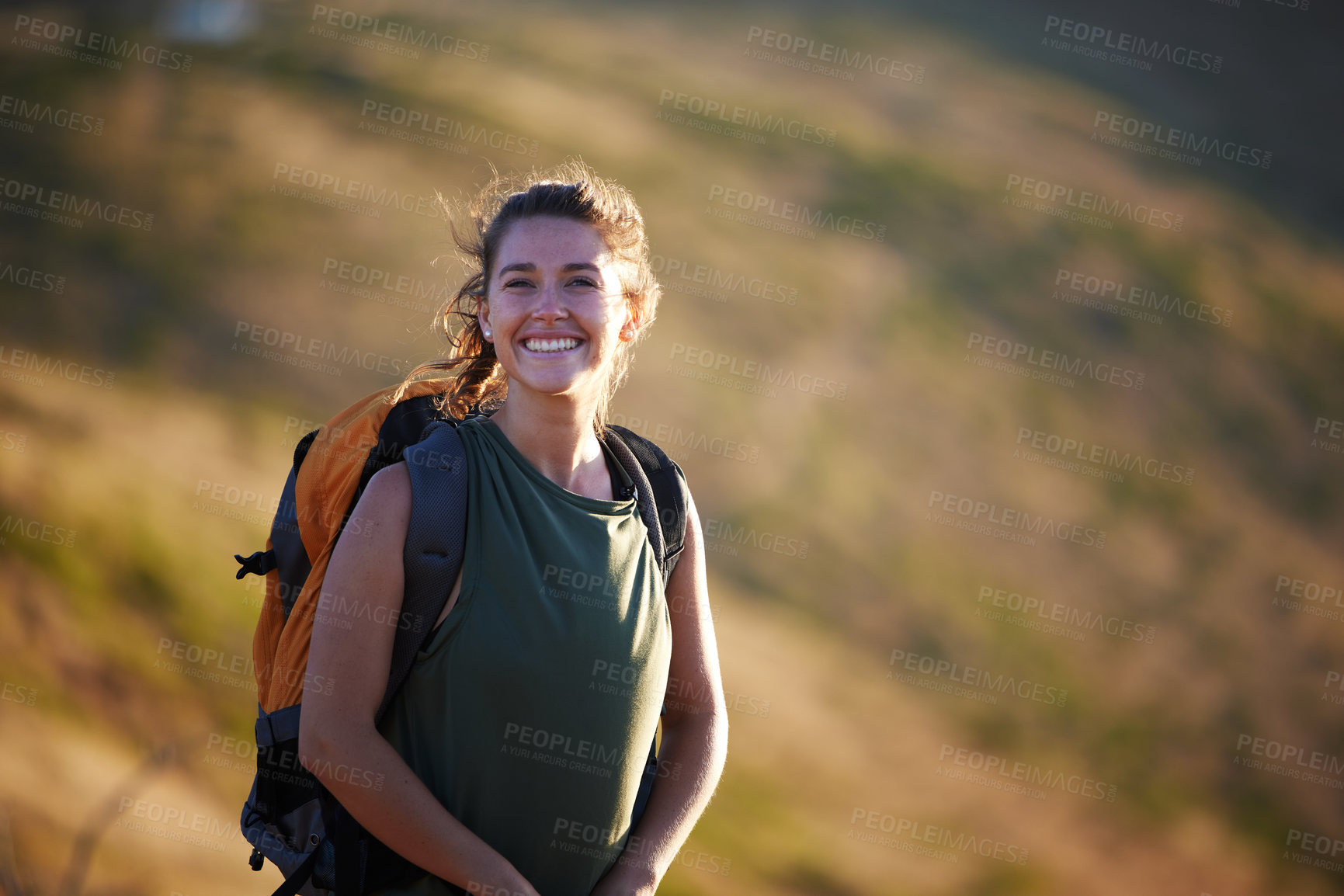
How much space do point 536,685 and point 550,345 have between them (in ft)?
1.62

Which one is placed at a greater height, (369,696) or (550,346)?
(550,346)

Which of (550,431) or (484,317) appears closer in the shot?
(550,431)

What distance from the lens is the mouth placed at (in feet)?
4.55

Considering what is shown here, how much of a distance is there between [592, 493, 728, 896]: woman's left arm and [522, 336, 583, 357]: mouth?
1.12 ft

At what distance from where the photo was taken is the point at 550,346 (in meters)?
1.39

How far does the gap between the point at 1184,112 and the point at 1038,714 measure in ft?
13.3

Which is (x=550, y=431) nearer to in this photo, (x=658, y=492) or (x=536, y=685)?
(x=658, y=492)

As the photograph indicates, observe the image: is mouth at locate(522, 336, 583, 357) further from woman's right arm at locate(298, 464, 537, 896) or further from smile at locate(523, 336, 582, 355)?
woman's right arm at locate(298, 464, 537, 896)

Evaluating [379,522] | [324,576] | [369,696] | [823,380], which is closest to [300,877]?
[369,696]

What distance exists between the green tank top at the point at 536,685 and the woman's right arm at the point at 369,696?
6 cm

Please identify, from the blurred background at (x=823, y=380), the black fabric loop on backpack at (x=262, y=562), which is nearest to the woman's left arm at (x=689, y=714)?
the black fabric loop on backpack at (x=262, y=562)

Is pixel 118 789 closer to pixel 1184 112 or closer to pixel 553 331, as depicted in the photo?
pixel 553 331

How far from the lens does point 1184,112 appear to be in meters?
6.02

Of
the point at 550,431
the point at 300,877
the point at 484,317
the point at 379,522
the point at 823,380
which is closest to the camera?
the point at 379,522
